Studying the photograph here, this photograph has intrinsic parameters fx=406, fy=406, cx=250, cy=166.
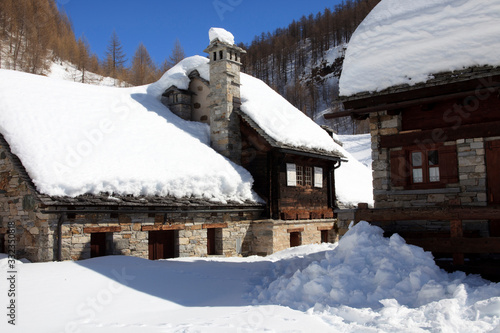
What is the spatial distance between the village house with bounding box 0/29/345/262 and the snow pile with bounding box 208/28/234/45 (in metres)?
0.06

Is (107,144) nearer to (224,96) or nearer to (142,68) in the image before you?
(224,96)

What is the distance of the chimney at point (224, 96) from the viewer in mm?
16609

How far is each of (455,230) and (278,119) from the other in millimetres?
10801

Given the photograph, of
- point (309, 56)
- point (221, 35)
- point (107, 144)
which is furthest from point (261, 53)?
point (107, 144)

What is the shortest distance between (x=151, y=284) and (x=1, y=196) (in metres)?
6.77

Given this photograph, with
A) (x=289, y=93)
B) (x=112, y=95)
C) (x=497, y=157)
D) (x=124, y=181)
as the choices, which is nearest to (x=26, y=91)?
(x=112, y=95)

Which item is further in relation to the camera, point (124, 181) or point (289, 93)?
point (289, 93)

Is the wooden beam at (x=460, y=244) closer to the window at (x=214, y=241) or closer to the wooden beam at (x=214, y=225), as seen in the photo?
the wooden beam at (x=214, y=225)

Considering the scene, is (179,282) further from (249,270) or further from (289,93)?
(289,93)

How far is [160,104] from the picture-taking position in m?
17.9

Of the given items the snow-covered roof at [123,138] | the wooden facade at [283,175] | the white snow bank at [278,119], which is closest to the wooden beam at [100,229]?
the snow-covered roof at [123,138]

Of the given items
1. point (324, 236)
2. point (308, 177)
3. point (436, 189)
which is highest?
point (308, 177)

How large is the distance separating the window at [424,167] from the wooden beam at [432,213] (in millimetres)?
→ 1342

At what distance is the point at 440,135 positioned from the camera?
9.23 m
